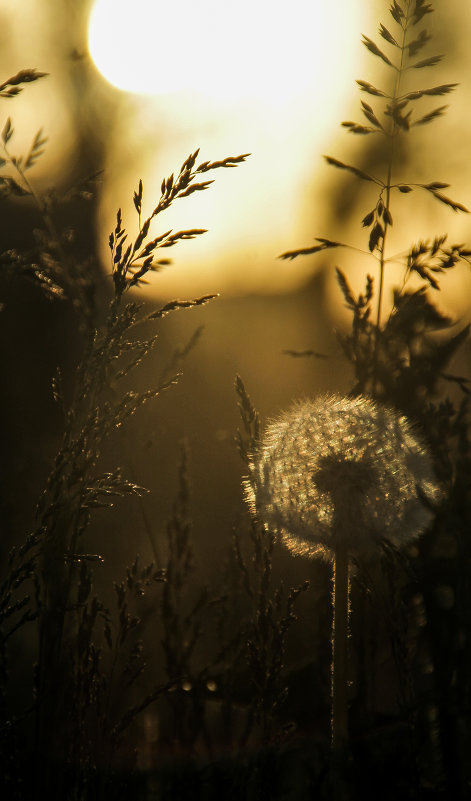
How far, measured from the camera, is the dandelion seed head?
6.64ft

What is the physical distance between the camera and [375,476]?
2.10 m

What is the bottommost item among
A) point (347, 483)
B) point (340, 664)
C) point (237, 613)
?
point (340, 664)

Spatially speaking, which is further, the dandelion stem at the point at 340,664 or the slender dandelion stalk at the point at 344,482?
the slender dandelion stalk at the point at 344,482

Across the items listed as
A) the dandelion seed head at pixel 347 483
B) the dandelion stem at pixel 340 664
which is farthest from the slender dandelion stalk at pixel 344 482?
the dandelion stem at pixel 340 664

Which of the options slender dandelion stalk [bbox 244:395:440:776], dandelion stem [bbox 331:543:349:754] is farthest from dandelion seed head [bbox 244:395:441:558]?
dandelion stem [bbox 331:543:349:754]

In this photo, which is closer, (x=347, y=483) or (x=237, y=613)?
(x=347, y=483)

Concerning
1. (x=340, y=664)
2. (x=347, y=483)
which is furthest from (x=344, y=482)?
(x=340, y=664)

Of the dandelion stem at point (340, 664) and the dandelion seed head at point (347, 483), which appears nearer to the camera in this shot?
the dandelion stem at point (340, 664)

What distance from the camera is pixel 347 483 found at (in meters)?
2.10

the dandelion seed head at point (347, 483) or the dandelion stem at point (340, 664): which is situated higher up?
the dandelion seed head at point (347, 483)

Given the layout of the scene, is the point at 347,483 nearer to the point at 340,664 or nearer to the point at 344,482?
the point at 344,482

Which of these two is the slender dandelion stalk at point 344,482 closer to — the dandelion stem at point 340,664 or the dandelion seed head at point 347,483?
the dandelion seed head at point 347,483

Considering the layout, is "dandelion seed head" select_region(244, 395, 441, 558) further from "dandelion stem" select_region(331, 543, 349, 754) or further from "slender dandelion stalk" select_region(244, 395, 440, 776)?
"dandelion stem" select_region(331, 543, 349, 754)

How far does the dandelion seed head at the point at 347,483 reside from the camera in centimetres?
203
